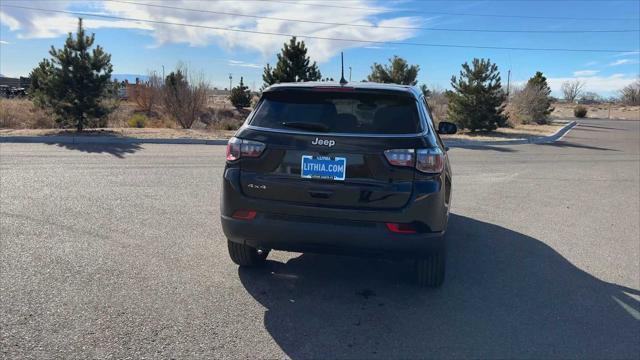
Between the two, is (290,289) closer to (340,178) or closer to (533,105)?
(340,178)

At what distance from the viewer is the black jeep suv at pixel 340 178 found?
3.52m

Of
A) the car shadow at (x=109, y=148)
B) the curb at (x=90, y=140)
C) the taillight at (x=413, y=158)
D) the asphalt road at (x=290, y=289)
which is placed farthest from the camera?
the curb at (x=90, y=140)

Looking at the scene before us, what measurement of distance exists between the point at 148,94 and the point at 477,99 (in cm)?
1948

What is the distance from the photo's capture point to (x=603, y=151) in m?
16.9

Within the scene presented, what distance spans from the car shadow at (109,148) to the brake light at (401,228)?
964 cm

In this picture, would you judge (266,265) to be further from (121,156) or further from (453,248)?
(121,156)

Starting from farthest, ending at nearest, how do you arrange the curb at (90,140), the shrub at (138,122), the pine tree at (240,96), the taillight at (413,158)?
the pine tree at (240,96), the shrub at (138,122), the curb at (90,140), the taillight at (413,158)

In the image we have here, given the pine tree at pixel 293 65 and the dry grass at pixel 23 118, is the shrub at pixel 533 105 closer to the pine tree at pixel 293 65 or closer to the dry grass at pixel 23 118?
the pine tree at pixel 293 65

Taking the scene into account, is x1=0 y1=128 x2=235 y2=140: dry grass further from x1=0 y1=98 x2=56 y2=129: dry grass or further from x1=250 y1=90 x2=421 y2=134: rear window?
x1=250 y1=90 x2=421 y2=134: rear window

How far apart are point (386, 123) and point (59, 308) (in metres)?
2.74

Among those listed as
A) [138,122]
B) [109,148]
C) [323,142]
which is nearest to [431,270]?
[323,142]

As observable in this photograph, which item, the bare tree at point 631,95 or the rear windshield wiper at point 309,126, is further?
the bare tree at point 631,95

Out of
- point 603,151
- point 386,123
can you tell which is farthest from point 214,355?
point 603,151

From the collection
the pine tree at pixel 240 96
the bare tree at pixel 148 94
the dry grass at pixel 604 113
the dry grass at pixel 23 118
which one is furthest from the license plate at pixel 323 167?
the dry grass at pixel 604 113
